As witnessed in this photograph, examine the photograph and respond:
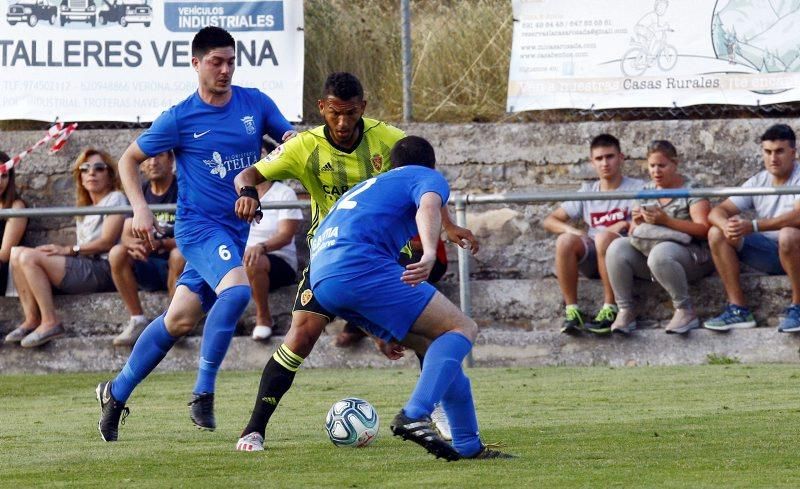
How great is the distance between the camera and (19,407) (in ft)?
31.3

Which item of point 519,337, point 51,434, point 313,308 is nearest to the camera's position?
point 313,308

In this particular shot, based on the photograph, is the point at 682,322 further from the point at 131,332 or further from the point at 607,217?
the point at 131,332

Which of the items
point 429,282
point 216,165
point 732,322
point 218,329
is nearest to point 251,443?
point 218,329

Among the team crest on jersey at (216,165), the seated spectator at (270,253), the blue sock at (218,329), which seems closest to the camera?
the blue sock at (218,329)

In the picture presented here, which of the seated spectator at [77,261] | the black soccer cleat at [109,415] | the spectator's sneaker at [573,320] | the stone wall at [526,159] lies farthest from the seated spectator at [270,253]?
the black soccer cleat at [109,415]

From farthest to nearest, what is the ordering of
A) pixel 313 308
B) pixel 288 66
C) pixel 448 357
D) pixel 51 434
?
1. pixel 288 66
2. pixel 51 434
3. pixel 313 308
4. pixel 448 357

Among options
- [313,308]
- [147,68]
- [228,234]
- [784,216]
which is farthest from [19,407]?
[784,216]

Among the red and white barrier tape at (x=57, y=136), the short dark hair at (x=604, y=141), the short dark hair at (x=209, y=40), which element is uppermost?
the short dark hair at (x=209, y=40)

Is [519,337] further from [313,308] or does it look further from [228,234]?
[313,308]

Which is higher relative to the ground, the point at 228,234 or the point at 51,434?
the point at 228,234

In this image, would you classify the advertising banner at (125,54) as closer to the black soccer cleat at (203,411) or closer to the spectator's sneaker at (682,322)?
the spectator's sneaker at (682,322)

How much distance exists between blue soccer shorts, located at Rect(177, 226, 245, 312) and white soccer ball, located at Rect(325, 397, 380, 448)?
121 centimetres

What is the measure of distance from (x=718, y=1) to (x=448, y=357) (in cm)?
725

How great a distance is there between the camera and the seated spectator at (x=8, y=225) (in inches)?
488
